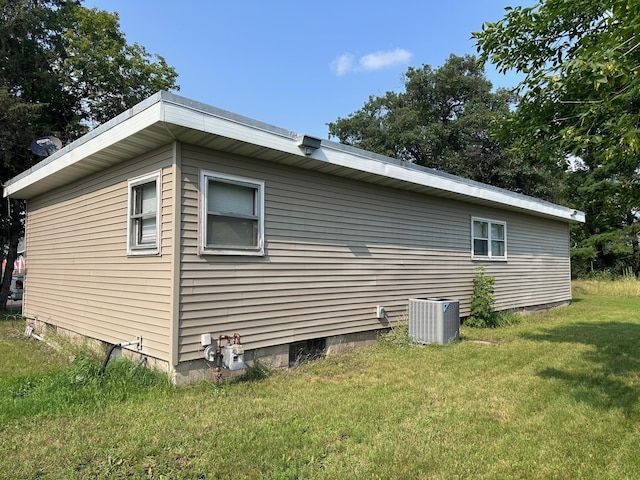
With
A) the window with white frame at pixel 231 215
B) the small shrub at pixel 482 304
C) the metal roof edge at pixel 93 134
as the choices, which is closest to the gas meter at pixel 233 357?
the window with white frame at pixel 231 215

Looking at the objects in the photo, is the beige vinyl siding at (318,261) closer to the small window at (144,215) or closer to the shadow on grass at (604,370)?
the small window at (144,215)

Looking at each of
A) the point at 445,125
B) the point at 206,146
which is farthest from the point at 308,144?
the point at 445,125

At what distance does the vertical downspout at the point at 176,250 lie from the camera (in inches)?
186

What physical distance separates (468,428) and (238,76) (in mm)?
11359

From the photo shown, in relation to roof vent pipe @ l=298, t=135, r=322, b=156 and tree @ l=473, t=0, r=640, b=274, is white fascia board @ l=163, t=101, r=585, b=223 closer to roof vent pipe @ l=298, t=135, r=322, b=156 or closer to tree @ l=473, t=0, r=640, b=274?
roof vent pipe @ l=298, t=135, r=322, b=156

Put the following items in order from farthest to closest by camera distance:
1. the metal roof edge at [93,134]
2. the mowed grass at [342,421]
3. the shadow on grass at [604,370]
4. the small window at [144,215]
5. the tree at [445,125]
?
the tree at [445,125], the small window at [144,215], the metal roof edge at [93,134], the shadow on grass at [604,370], the mowed grass at [342,421]

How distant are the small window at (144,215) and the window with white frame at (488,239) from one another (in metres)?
7.17

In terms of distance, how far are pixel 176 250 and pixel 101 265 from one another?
2376mm

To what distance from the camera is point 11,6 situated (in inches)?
489

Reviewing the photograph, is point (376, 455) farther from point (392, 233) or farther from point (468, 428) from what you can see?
point (392, 233)

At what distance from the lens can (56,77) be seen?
1356 centimetres

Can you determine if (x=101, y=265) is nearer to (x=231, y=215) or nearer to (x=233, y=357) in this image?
(x=231, y=215)

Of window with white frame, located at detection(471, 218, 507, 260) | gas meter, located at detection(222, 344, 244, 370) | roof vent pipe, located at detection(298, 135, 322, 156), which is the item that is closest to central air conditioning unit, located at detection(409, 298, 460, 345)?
window with white frame, located at detection(471, 218, 507, 260)

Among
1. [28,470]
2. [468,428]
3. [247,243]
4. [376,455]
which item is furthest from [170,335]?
[468,428]
